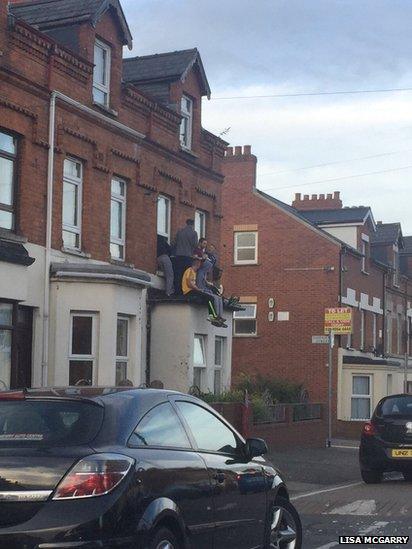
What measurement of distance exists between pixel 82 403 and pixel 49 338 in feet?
41.7

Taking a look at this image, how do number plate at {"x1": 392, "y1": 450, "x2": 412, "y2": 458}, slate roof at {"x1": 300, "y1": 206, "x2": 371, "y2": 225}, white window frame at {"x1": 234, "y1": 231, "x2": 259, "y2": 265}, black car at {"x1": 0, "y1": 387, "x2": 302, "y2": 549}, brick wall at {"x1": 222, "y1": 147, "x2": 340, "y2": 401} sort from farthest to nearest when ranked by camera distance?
slate roof at {"x1": 300, "y1": 206, "x2": 371, "y2": 225}, white window frame at {"x1": 234, "y1": 231, "x2": 259, "y2": 265}, brick wall at {"x1": 222, "y1": 147, "x2": 340, "y2": 401}, number plate at {"x1": 392, "y1": 450, "x2": 412, "y2": 458}, black car at {"x1": 0, "y1": 387, "x2": 302, "y2": 549}

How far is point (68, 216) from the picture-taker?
803 inches

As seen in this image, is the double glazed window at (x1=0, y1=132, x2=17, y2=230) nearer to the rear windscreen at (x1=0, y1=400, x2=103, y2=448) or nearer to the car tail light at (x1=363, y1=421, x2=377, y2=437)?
the car tail light at (x1=363, y1=421, x2=377, y2=437)

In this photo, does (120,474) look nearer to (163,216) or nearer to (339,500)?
(339,500)

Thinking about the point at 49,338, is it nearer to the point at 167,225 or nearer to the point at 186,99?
the point at 167,225

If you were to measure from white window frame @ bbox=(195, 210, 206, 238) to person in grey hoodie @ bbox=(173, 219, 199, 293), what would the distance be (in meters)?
2.52

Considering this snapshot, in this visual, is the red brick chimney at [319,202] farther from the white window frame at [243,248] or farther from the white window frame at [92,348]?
the white window frame at [92,348]

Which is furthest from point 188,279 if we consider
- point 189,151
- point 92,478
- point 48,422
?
point 92,478

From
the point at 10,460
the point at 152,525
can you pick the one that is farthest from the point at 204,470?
the point at 10,460

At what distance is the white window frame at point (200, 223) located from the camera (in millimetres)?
26578

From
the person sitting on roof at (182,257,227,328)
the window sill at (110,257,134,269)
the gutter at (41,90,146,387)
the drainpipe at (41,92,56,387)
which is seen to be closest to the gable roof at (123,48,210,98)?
the person sitting on roof at (182,257,227,328)

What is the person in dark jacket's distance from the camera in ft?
78.0

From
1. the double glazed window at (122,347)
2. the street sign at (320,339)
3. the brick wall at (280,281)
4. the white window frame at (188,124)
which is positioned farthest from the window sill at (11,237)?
the brick wall at (280,281)

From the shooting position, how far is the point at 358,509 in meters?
13.4
